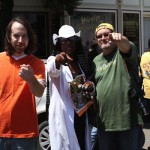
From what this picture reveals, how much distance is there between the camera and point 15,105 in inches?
121

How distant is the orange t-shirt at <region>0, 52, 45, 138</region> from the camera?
3.07m

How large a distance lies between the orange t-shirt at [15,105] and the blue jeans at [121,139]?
39.6 inches

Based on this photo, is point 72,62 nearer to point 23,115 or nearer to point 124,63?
point 124,63

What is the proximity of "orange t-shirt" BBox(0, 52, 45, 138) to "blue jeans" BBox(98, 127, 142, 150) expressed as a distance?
3.30ft

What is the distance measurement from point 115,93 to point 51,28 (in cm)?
987

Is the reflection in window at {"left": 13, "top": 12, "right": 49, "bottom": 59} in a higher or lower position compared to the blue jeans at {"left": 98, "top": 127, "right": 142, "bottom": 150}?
higher

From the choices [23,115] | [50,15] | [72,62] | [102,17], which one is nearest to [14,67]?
[23,115]

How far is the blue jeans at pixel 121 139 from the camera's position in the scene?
3.80m

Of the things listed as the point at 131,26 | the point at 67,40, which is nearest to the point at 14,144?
the point at 67,40

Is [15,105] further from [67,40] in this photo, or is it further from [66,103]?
[67,40]

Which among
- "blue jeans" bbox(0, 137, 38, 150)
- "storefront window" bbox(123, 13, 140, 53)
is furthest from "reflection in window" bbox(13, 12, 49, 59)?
"blue jeans" bbox(0, 137, 38, 150)

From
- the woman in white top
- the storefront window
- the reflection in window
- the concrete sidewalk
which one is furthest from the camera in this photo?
A: the storefront window

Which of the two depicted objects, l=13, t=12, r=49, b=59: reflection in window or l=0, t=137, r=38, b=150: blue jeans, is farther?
l=13, t=12, r=49, b=59: reflection in window

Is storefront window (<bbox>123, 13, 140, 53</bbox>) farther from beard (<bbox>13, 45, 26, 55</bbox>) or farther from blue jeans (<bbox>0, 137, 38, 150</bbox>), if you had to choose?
blue jeans (<bbox>0, 137, 38, 150</bbox>)
